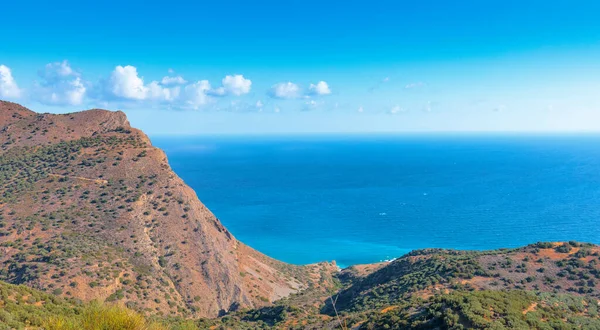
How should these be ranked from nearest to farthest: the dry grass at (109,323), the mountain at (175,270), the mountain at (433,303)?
the dry grass at (109,323) → the mountain at (433,303) → the mountain at (175,270)

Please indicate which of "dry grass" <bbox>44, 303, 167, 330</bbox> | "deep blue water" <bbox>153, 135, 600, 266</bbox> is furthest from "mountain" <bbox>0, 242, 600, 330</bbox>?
"deep blue water" <bbox>153, 135, 600, 266</bbox>

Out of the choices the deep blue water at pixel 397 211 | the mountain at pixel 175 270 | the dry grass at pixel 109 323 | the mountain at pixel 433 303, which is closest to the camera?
the dry grass at pixel 109 323

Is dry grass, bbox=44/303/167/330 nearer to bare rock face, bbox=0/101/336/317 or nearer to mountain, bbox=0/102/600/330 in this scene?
mountain, bbox=0/102/600/330

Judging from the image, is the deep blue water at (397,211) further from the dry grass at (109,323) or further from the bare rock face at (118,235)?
the dry grass at (109,323)

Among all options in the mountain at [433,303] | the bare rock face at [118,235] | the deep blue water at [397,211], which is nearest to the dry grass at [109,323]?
the mountain at [433,303]

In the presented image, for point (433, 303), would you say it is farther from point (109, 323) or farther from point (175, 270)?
point (175, 270)

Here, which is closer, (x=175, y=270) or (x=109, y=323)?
(x=109, y=323)

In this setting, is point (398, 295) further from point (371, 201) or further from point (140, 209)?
point (371, 201)

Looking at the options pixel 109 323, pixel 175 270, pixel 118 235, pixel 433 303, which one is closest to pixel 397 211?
pixel 175 270

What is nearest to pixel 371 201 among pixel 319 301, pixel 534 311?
pixel 319 301
